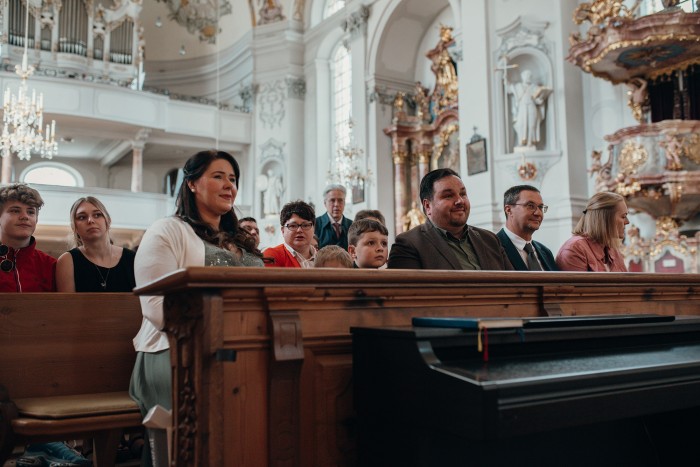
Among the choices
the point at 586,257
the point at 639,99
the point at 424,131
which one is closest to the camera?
the point at 586,257

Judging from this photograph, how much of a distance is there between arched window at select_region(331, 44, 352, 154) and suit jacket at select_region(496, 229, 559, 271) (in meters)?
11.4

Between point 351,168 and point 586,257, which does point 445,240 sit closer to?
point 586,257

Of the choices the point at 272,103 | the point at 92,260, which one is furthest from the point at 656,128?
the point at 272,103

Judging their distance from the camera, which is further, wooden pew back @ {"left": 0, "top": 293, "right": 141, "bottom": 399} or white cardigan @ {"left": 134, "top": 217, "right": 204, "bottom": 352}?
wooden pew back @ {"left": 0, "top": 293, "right": 141, "bottom": 399}

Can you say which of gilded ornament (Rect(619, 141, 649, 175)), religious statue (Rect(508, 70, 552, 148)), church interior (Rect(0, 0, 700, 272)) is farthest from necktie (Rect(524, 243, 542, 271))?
religious statue (Rect(508, 70, 552, 148))

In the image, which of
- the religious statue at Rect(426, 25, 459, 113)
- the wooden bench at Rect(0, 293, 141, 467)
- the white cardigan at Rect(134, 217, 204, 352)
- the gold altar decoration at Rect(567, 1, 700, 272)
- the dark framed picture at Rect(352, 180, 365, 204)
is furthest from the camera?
the dark framed picture at Rect(352, 180, 365, 204)

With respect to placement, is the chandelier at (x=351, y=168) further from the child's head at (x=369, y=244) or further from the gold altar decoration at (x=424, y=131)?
the child's head at (x=369, y=244)

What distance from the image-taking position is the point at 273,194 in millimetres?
16562

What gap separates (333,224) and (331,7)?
39.9 ft

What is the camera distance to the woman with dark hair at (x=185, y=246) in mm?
2387

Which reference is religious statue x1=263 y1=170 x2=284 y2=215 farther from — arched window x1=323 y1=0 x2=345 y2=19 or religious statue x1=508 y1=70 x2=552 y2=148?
religious statue x1=508 y1=70 x2=552 y2=148

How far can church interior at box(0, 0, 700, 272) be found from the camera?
829 cm

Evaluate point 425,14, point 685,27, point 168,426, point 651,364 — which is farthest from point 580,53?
point 168,426

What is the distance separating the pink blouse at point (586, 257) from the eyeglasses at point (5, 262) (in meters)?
3.15
